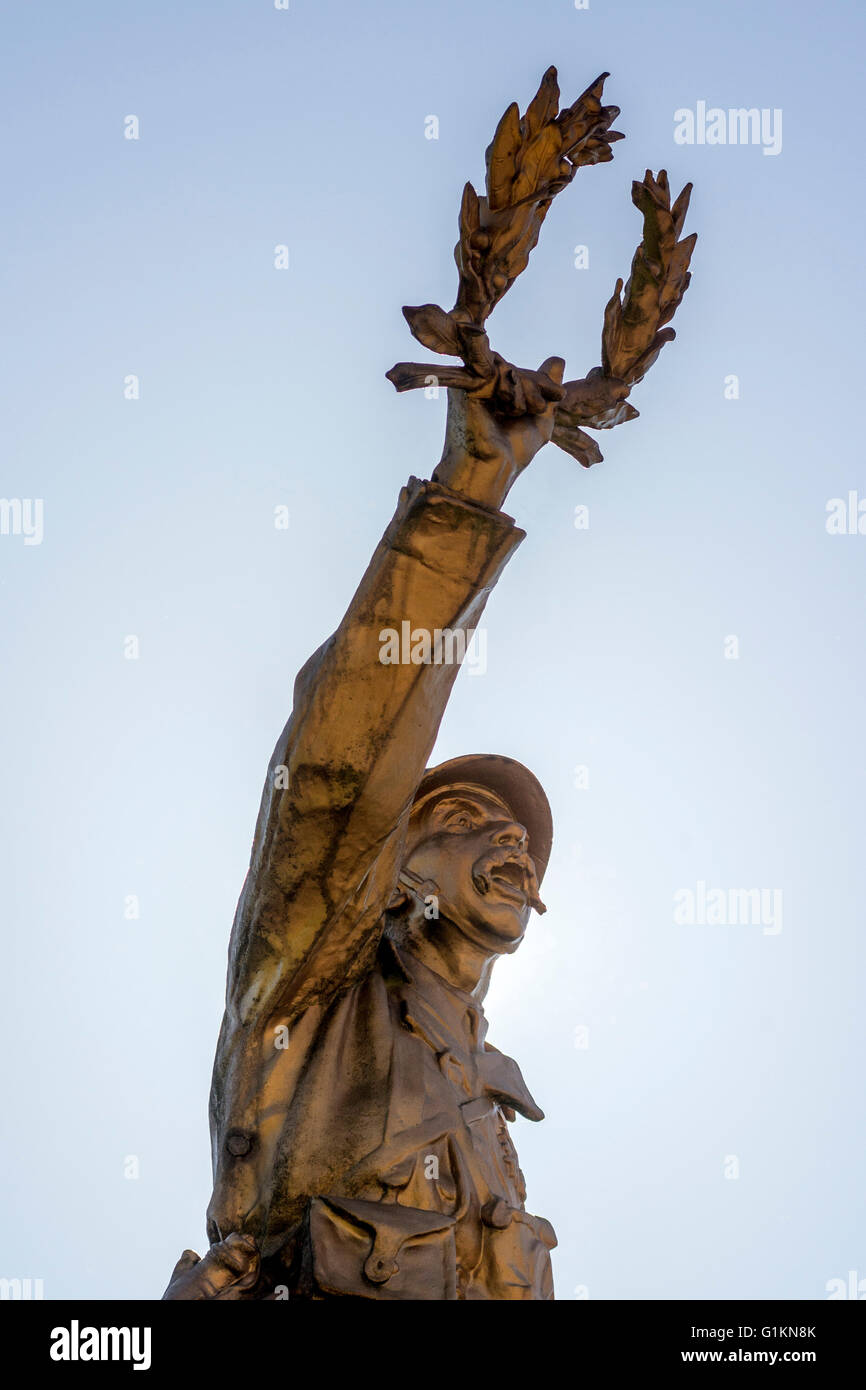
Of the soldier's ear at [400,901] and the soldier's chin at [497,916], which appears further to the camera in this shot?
the soldier's ear at [400,901]

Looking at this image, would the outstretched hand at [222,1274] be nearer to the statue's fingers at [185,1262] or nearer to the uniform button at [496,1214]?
the statue's fingers at [185,1262]

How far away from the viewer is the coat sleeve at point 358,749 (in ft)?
22.0

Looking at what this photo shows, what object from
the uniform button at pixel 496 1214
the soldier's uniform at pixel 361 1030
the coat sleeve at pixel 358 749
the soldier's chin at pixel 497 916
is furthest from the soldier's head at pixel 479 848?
the uniform button at pixel 496 1214

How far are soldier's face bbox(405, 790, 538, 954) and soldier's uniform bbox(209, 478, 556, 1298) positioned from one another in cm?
46

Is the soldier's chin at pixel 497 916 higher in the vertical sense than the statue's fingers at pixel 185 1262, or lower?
higher

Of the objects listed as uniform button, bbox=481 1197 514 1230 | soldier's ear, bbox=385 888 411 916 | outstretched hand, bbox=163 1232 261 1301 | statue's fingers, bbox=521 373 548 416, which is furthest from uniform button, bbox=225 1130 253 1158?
statue's fingers, bbox=521 373 548 416

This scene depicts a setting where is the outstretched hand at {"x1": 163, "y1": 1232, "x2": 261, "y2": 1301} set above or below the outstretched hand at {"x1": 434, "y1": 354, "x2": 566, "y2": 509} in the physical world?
below

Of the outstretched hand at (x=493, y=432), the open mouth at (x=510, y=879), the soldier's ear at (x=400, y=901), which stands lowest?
the soldier's ear at (x=400, y=901)

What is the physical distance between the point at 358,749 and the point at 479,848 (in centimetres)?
152

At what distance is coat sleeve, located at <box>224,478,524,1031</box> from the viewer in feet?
22.0

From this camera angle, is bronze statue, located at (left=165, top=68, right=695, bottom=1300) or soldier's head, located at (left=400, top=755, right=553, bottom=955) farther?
soldier's head, located at (left=400, top=755, right=553, bottom=955)

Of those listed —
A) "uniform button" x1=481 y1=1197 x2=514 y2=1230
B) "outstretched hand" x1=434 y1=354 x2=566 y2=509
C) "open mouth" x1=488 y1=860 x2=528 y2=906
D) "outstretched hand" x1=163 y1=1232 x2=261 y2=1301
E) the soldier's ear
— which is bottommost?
"outstretched hand" x1=163 y1=1232 x2=261 y2=1301

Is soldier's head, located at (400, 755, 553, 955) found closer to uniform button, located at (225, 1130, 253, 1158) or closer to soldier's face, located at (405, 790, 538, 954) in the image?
soldier's face, located at (405, 790, 538, 954)
